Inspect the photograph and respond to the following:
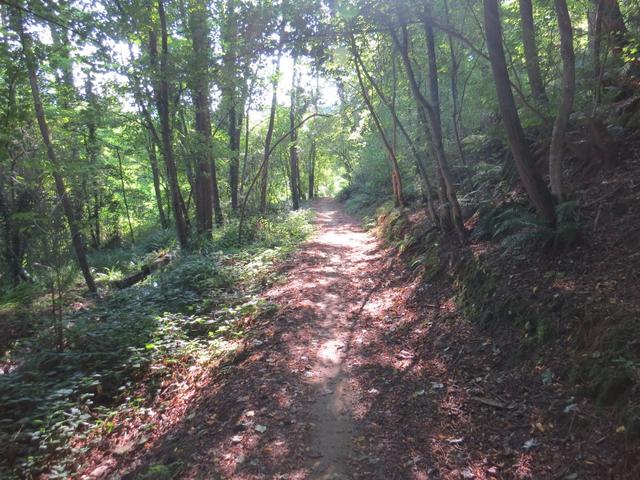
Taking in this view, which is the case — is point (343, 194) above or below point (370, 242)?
above

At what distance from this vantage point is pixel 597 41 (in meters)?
6.36

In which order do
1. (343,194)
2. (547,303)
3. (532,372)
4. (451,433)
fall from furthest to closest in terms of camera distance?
(343,194) < (547,303) < (532,372) < (451,433)

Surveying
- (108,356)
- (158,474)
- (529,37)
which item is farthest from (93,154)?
(158,474)

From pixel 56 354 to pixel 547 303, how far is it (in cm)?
718

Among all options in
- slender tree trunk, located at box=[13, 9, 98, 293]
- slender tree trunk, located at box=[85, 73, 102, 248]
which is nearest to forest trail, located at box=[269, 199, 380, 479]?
slender tree trunk, located at box=[13, 9, 98, 293]

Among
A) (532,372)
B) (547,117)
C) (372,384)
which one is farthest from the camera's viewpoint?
(547,117)

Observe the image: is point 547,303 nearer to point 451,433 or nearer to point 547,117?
point 451,433

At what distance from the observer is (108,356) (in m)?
6.19

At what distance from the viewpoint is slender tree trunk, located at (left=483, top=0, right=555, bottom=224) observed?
5664 mm

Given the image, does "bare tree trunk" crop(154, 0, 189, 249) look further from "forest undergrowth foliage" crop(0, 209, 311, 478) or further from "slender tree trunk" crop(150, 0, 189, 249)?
Result: "forest undergrowth foliage" crop(0, 209, 311, 478)

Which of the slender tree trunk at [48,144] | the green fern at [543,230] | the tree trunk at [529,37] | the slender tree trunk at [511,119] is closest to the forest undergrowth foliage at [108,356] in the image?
the slender tree trunk at [48,144]

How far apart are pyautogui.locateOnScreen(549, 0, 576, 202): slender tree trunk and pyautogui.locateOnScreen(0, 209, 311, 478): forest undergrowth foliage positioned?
17.7 ft

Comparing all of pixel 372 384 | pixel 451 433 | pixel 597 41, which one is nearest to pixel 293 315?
pixel 372 384

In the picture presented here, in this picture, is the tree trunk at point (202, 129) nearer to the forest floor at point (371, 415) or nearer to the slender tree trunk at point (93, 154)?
the slender tree trunk at point (93, 154)
